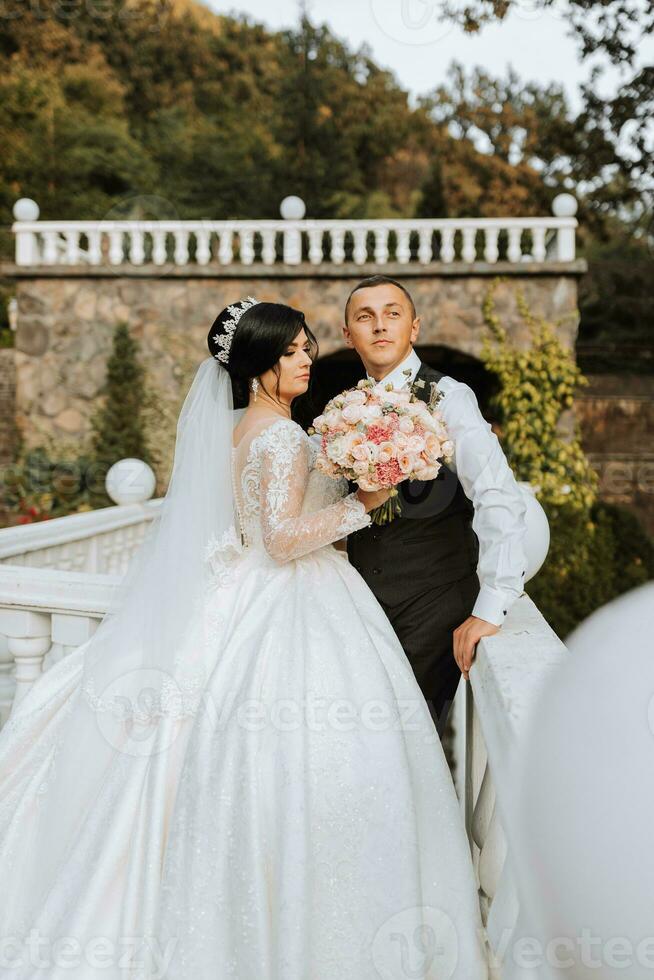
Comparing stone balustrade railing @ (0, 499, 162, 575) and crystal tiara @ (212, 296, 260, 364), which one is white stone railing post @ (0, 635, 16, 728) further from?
crystal tiara @ (212, 296, 260, 364)

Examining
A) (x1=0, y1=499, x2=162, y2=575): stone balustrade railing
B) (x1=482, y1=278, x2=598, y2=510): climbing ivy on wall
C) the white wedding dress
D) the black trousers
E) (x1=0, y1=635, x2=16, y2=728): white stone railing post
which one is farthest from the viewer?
(x1=482, y1=278, x2=598, y2=510): climbing ivy on wall

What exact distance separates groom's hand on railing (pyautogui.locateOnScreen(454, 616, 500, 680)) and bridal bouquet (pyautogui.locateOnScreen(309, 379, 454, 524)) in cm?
39

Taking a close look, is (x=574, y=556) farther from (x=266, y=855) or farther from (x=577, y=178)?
(x=266, y=855)

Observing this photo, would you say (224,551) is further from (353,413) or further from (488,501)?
(488,501)

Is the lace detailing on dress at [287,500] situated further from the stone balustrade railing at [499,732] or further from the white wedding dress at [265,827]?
the stone balustrade railing at [499,732]

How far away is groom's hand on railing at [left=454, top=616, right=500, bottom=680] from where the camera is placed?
6.15ft

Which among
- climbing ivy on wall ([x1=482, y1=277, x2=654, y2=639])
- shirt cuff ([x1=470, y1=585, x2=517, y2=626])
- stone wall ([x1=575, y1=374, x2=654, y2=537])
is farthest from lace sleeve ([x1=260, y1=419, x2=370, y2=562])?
stone wall ([x1=575, y1=374, x2=654, y2=537])

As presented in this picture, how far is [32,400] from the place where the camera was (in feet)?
36.6

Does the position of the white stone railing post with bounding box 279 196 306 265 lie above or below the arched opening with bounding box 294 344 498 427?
above

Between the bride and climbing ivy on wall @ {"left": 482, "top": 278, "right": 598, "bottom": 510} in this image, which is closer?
the bride

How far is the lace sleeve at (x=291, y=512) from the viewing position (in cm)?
219

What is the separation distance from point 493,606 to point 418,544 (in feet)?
1.41

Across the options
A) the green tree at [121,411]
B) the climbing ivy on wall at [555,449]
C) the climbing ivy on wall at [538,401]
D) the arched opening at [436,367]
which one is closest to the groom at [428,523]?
the climbing ivy on wall at [555,449]

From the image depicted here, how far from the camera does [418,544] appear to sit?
7.60 feet
